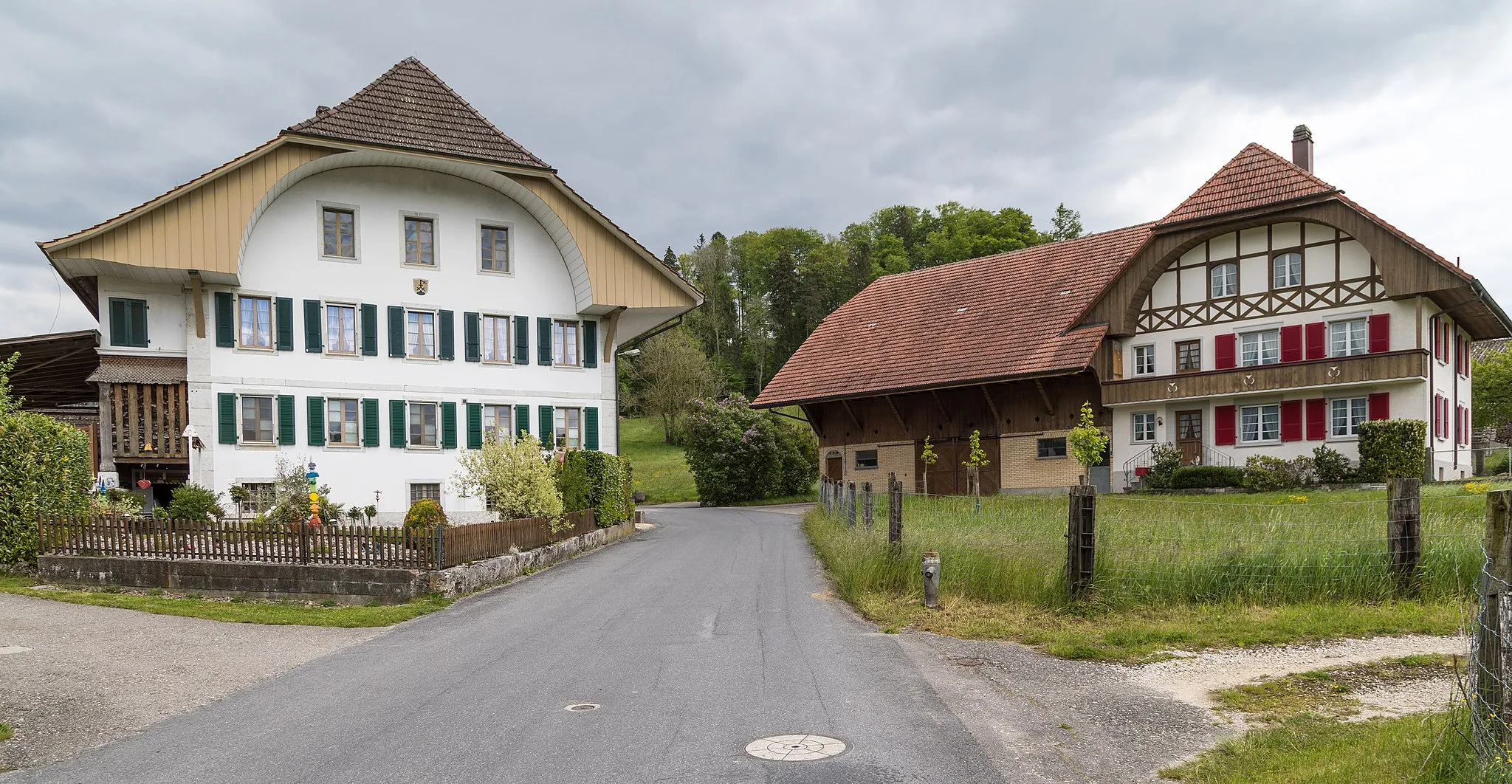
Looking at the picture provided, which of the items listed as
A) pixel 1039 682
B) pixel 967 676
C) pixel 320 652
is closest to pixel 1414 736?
pixel 1039 682

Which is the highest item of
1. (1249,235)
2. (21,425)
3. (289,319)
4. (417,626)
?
(1249,235)

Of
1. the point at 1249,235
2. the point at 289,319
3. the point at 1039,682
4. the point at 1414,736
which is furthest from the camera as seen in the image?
the point at 1249,235

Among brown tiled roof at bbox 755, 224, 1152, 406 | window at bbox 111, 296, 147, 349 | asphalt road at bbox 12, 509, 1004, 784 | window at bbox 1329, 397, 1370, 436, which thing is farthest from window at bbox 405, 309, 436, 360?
window at bbox 1329, 397, 1370, 436

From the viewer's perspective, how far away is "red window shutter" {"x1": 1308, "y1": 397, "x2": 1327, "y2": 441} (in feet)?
104

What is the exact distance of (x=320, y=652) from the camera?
11.5 m

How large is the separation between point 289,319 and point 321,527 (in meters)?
14.2

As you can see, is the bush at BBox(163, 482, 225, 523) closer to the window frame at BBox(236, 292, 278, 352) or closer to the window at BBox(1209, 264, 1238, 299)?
the window frame at BBox(236, 292, 278, 352)

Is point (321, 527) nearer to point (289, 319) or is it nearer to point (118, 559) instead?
point (118, 559)

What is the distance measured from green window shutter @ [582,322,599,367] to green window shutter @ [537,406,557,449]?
1922mm

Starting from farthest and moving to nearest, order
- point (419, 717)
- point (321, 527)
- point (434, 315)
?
1. point (434, 315)
2. point (321, 527)
3. point (419, 717)

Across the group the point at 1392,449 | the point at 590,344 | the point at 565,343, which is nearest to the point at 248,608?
the point at 565,343

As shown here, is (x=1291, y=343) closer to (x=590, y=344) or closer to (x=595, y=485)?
(x=590, y=344)

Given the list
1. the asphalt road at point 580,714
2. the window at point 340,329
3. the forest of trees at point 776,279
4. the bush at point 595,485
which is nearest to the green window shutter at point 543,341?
the bush at point 595,485

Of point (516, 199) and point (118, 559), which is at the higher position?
point (516, 199)
